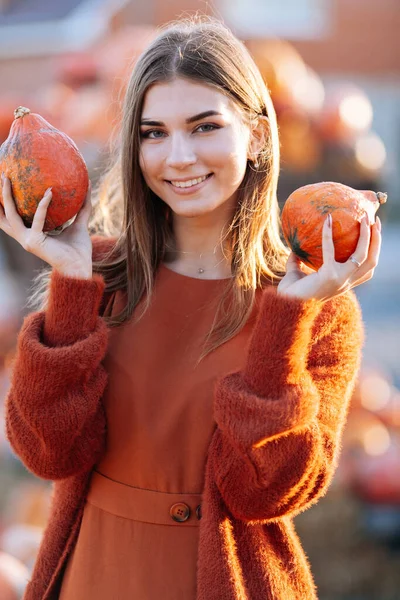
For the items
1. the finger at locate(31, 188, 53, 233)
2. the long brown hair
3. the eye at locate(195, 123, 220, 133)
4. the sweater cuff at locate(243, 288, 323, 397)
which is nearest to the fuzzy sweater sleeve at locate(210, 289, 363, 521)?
the sweater cuff at locate(243, 288, 323, 397)

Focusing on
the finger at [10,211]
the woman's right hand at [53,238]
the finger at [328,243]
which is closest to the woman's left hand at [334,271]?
the finger at [328,243]

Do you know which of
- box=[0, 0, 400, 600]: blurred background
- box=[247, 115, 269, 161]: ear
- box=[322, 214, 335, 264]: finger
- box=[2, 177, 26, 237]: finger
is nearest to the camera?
box=[322, 214, 335, 264]: finger

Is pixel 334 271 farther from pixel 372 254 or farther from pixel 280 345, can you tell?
pixel 280 345

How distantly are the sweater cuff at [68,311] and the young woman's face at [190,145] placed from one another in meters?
0.34

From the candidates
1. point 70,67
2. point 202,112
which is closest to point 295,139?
point 70,67

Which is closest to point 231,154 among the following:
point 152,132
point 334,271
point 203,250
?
point 152,132

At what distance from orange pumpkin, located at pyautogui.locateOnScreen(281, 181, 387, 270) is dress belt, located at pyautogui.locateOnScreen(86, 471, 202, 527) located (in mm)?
672

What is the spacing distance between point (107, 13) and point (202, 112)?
11.8 meters

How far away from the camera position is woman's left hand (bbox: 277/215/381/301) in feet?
6.54

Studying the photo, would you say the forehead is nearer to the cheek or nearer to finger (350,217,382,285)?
the cheek

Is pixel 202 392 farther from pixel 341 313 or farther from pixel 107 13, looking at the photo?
pixel 107 13

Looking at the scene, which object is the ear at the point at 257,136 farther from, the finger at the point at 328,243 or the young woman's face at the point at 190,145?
the finger at the point at 328,243

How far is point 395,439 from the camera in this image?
5.13 meters

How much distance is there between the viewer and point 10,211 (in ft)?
6.87
